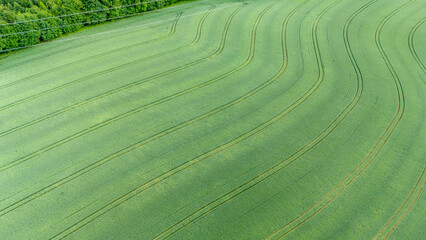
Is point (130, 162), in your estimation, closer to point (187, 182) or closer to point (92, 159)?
point (92, 159)

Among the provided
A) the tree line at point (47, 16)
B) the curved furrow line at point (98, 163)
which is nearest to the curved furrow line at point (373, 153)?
the curved furrow line at point (98, 163)

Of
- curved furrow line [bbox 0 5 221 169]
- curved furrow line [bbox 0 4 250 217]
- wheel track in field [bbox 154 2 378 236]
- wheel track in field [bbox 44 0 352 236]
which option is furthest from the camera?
curved furrow line [bbox 0 5 221 169]

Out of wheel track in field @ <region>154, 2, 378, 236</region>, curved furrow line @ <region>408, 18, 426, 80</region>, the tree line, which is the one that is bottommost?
wheel track in field @ <region>154, 2, 378, 236</region>

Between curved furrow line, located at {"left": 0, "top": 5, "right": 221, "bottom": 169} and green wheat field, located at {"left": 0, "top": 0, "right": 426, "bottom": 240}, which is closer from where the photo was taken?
green wheat field, located at {"left": 0, "top": 0, "right": 426, "bottom": 240}

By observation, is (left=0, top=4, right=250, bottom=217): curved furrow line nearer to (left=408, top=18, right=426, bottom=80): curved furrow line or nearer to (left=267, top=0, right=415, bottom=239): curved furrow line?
(left=267, top=0, right=415, bottom=239): curved furrow line

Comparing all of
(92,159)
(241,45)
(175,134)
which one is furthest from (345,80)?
(92,159)

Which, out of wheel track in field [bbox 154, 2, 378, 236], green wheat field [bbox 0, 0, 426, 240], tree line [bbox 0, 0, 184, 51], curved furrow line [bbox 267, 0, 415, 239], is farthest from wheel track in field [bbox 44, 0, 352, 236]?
tree line [bbox 0, 0, 184, 51]
